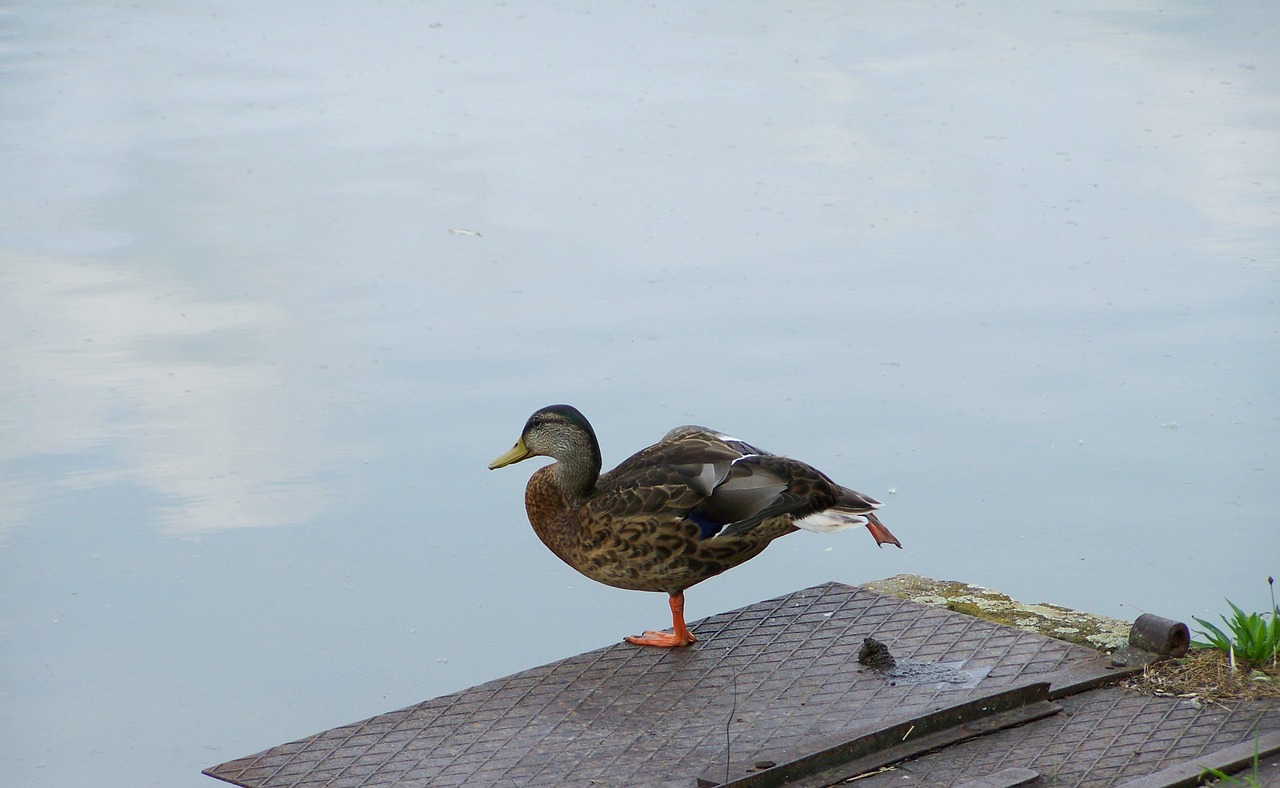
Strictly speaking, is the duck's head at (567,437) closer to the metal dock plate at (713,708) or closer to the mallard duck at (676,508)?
the mallard duck at (676,508)

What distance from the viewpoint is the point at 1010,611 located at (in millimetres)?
3855

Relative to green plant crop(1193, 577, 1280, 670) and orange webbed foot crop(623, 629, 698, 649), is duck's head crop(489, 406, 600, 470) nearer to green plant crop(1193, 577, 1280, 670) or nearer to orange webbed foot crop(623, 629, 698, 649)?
orange webbed foot crop(623, 629, 698, 649)

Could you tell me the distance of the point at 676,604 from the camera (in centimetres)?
374

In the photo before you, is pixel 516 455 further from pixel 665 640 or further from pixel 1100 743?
pixel 1100 743

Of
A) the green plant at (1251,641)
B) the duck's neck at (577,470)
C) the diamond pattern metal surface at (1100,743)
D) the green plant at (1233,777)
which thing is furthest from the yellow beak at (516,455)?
the green plant at (1233,777)

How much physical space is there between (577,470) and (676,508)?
0.98 ft

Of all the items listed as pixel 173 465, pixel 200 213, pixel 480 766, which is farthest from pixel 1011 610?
pixel 200 213

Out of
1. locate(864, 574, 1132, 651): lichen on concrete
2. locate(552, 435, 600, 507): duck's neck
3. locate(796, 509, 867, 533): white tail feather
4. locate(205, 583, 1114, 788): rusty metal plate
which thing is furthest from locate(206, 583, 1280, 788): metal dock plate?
locate(552, 435, 600, 507): duck's neck

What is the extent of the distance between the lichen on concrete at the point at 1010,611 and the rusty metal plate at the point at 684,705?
109 millimetres

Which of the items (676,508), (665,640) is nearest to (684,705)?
(665,640)

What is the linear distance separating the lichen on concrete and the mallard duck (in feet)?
0.71

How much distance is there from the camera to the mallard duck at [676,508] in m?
3.74

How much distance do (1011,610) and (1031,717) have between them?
0.73 meters

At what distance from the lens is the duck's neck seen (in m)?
3.89
